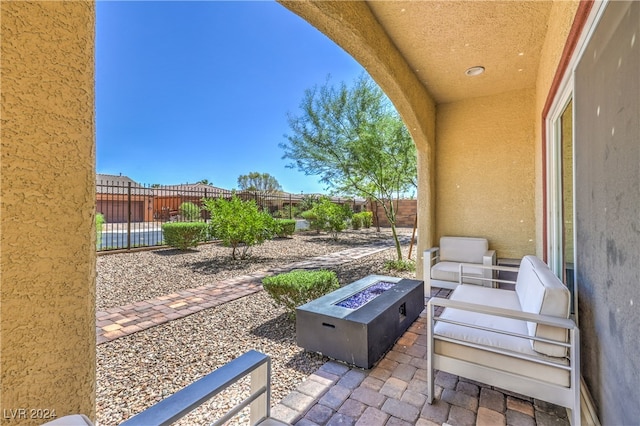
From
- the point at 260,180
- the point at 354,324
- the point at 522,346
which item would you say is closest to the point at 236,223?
the point at 354,324

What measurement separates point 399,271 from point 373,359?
13.2ft

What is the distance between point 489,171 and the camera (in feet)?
16.2

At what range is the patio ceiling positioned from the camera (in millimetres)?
2793

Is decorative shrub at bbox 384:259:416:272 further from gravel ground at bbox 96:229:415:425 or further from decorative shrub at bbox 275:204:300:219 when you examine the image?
decorative shrub at bbox 275:204:300:219

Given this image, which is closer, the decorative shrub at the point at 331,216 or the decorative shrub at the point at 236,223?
the decorative shrub at the point at 236,223

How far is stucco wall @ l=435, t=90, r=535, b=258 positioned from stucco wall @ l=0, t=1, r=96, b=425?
536 centimetres

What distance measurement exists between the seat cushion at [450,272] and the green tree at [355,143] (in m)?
2.21

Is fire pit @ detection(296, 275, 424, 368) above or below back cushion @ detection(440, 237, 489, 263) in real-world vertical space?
below

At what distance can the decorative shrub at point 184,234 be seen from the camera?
28.6ft

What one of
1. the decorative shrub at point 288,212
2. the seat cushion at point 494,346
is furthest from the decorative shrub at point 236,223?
the decorative shrub at point 288,212

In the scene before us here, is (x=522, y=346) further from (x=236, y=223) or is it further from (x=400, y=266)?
(x=236, y=223)

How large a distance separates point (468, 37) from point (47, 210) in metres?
3.99

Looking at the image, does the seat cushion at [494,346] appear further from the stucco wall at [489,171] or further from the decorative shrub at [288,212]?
the decorative shrub at [288,212]

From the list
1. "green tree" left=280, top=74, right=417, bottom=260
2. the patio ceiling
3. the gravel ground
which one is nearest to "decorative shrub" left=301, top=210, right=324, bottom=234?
"green tree" left=280, top=74, right=417, bottom=260
